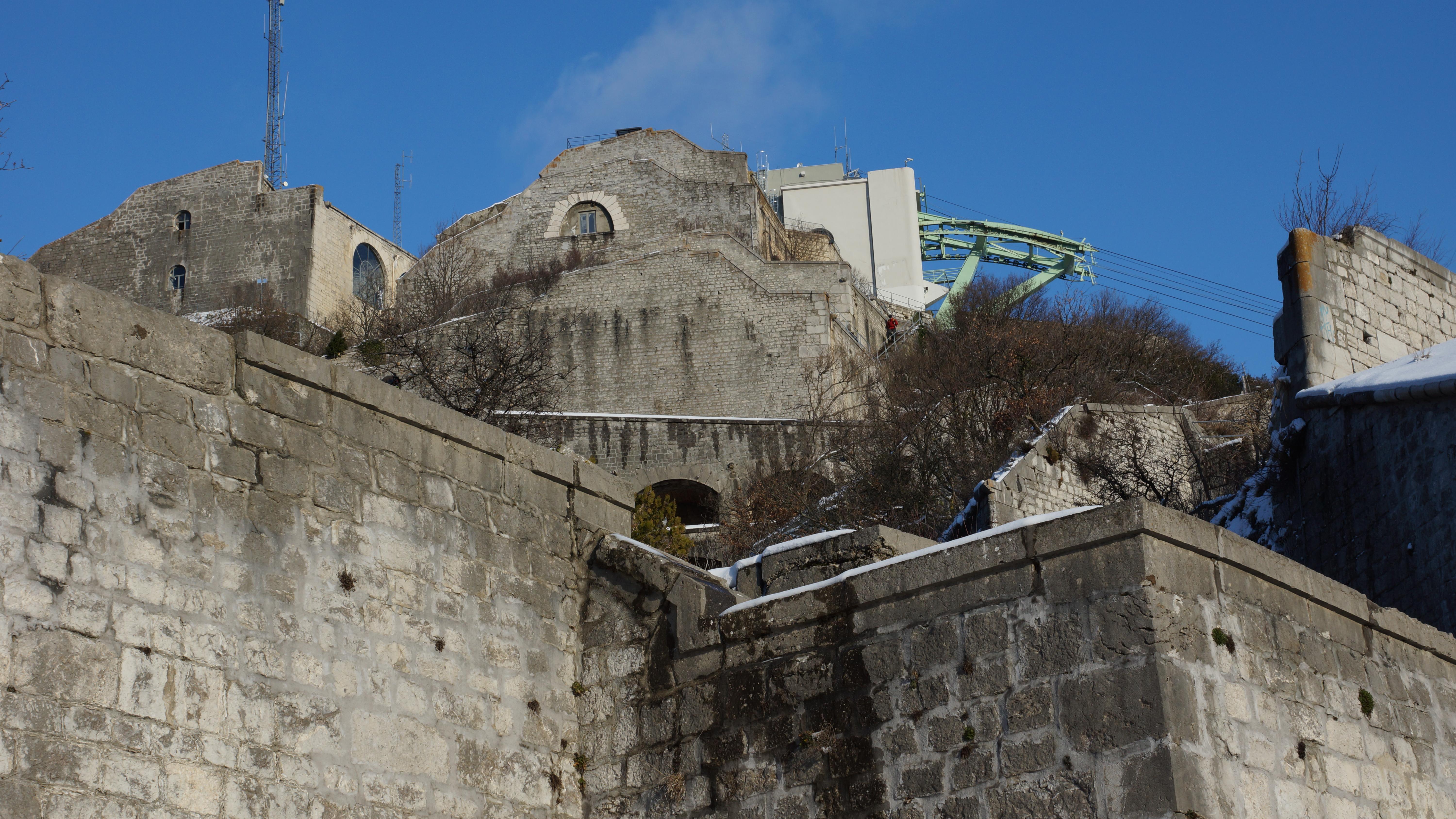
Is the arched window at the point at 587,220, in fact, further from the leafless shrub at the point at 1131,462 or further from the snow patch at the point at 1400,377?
the snow patch at the point at 1400,377

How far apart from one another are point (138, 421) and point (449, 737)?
6.25 ft

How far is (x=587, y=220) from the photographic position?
36750 millimetres

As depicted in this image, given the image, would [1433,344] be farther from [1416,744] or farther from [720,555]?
[720,555]

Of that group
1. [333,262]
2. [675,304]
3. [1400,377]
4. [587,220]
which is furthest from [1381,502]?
[333,262]

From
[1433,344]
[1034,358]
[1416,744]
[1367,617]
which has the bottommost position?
[1416,744]

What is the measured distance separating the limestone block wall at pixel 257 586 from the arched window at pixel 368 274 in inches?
1383

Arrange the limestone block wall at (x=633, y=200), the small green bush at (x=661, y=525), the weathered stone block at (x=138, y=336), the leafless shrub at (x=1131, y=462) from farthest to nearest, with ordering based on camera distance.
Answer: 1. the limestone block wall at (x=633, y=200)
2. the leafless shrub at (x=1131, y=462)
3. the small green bush at (x=661, y=525)
4. the weathered stone block at (x=138, y=336)

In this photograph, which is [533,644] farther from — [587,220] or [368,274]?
[368,274]

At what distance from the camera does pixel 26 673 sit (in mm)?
4785

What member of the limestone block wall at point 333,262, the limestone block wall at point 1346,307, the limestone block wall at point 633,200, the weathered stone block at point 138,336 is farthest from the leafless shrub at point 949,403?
the limestone block wall at point 333,262

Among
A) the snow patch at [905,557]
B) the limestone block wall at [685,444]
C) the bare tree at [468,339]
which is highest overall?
the bare tree at [468,339]

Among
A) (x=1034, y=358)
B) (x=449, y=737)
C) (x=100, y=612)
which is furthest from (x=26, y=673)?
(x=1034, y=358)

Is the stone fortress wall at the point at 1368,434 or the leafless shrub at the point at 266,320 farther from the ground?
the leafless shrub at the point at 266,320

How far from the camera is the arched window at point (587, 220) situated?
36438 mm
